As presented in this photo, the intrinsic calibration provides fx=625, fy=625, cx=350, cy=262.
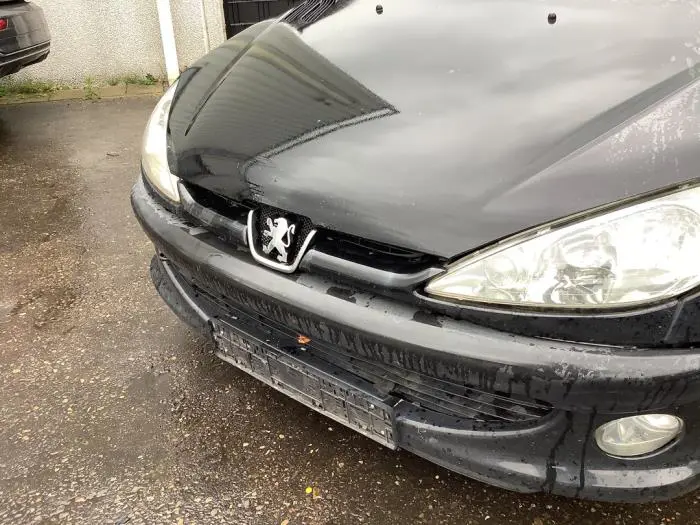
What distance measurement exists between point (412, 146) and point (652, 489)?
99 cm

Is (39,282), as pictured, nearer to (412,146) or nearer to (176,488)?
(176,488)

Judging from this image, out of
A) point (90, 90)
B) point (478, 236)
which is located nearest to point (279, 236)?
point (478, 236)

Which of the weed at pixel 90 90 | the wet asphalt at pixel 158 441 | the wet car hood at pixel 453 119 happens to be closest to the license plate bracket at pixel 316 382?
the wet asphalt at pixel 158 441

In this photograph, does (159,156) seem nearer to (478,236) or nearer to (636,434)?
(478,236)

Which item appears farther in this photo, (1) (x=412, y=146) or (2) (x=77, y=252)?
(2) (x=77, y=252)

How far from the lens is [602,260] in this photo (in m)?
1.31

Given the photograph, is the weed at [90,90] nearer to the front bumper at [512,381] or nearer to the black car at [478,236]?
the black car at [478,236]

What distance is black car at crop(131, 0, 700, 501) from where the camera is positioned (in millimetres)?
1301

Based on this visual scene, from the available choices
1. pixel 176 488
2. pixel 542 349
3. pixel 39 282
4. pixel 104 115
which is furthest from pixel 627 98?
→ pixel 104 115

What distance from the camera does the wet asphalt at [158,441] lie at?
6.12 ft

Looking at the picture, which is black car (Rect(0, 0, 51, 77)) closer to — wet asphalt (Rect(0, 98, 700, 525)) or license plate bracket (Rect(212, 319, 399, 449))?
wet asphalt (Rect(0, 98, 700, 525))

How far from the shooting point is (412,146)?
5.15 feet

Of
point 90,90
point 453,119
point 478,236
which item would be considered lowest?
point 90,90

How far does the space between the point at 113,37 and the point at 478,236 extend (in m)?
5.71
